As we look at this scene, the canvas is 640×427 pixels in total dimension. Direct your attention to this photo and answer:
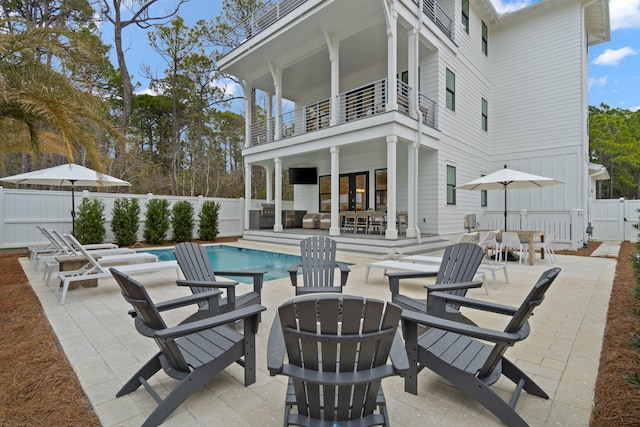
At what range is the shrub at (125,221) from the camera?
10.9 meters

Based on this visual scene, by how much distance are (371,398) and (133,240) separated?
38.2 ft

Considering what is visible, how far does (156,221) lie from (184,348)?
10.8 m

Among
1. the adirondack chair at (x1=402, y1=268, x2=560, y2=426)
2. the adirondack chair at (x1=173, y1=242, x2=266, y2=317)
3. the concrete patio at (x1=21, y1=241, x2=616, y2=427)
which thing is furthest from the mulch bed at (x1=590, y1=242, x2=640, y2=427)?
the adirondack chair at (x1=173, y1=242, x2=266, y2=317)

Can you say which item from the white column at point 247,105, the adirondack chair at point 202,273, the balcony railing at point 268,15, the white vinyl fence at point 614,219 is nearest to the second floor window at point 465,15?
the balcony railing at point 268,15

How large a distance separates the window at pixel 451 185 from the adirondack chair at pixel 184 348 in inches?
401

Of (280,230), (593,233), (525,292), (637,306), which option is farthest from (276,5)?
(593,233)

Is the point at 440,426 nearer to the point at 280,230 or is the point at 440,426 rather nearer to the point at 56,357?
the point at 56,357

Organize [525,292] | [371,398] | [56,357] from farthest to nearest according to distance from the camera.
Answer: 1. [525,292]
2. [56,357]
3. [371,398]

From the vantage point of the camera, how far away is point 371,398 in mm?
1668

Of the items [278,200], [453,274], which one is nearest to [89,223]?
[278,200]

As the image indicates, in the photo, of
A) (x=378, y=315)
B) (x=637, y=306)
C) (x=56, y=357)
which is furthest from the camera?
(x=637, y=306)

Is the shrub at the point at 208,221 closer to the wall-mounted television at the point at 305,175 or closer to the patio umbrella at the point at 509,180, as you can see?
the wall-mounted television at the point at 305,175

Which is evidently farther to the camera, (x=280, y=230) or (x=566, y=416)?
(x=280, y=230)

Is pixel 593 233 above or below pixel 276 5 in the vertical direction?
below
